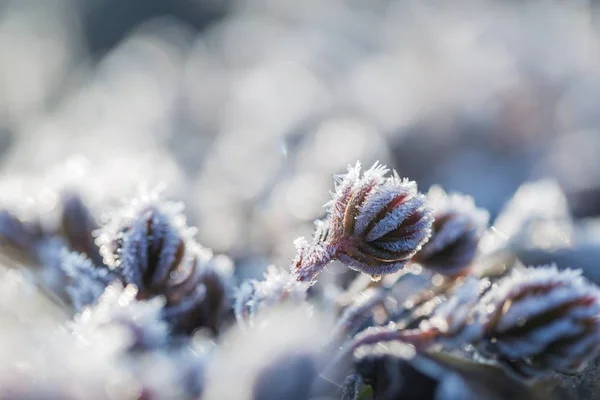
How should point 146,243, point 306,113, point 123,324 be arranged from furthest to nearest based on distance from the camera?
point 306,113 < point 146,243 < point 123,324

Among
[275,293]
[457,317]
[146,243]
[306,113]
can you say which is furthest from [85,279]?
[306,113]

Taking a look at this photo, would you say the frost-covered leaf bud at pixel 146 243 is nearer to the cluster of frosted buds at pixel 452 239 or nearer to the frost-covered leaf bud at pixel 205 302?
the frost-covered leaf bud at pixel 205 302

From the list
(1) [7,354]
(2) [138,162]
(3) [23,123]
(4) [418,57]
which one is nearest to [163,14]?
(3) [23,123]

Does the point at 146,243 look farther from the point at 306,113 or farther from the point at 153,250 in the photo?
the point at 306,113

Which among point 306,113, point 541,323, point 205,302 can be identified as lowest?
point 541,323

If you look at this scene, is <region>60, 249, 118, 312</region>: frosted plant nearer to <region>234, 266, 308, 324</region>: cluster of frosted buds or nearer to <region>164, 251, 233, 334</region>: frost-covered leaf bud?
<region>164, 251, 233, 334</region>: frost-covered leaf bud

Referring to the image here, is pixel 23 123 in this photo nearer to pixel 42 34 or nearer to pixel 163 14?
pixel 42 34

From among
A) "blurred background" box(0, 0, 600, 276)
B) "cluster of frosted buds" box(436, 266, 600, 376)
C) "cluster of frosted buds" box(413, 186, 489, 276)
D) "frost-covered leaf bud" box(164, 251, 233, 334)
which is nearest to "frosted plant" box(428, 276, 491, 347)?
"cluster of frosted buds" box(436, 266, 600, 376)
